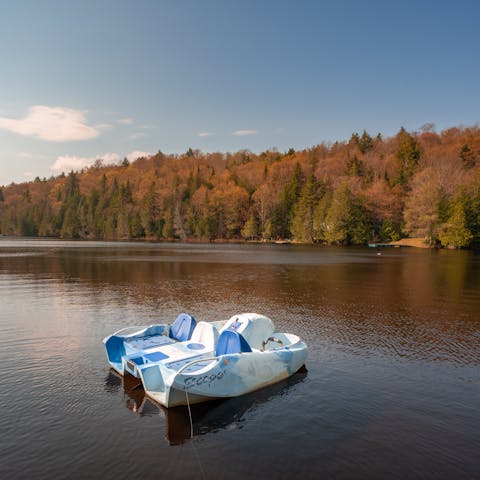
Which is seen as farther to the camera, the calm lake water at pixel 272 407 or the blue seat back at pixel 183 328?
the blue seat back at pixel 183 328

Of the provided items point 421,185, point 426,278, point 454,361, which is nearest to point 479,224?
point 421,185

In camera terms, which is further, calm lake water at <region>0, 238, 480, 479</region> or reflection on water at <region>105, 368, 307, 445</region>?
reflection on water at <region>105, 368, 307, 445</region>

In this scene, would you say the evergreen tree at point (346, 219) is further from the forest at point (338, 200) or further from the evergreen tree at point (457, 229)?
the evergreen tree at point (457, 229)

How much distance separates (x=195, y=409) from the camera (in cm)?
1309

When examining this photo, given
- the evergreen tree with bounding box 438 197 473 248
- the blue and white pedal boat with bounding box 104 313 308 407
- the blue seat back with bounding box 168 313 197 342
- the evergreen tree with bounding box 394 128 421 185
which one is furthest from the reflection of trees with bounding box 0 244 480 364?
the evergreen tree with bounding box 394 128 421 185

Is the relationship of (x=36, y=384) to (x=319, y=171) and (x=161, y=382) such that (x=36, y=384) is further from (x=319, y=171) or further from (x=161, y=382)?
(x=319, y=171)

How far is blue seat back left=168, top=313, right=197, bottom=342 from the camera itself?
1780cm

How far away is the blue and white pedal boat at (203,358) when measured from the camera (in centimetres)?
1302

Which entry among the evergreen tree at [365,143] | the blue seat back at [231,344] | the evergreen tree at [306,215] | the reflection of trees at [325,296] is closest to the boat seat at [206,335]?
the blue seat back at [231,344]

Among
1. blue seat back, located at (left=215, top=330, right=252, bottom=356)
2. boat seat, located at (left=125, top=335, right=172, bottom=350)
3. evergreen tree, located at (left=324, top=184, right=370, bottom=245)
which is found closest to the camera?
blue seat back, located at (left=215, top=330, right=252, bottom=356)

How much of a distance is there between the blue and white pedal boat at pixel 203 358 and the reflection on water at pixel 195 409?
0.24 metres

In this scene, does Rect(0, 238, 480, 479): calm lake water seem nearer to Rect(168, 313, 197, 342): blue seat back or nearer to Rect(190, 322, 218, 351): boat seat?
Rect(190, 322, 218, 351): boat seat

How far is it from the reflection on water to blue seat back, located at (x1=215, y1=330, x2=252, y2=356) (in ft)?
5.29

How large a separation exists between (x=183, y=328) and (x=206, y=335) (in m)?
1.55
